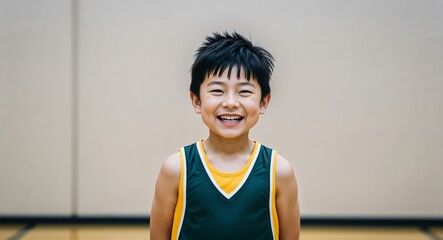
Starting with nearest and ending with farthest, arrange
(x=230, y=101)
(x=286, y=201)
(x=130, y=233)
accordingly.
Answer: (x=230, y=101), (x=286, y=201), (x=130, y=233)

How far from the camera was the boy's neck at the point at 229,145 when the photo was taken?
1803 millimetres

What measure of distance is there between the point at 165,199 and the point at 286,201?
0.39m

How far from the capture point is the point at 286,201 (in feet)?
5.87

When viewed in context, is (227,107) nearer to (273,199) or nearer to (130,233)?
(273,199)

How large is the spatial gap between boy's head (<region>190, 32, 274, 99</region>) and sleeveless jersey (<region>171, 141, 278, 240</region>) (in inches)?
10.1

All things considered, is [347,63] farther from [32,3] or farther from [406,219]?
[32,3]

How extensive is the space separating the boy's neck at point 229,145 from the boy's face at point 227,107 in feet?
0.22

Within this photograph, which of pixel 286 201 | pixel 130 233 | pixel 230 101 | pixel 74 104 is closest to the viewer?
pixel 230 101

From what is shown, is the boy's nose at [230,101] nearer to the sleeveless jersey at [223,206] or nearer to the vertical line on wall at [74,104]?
the sleeveless jersey at [223,206]

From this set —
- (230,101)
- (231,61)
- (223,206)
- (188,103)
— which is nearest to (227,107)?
(230,101)

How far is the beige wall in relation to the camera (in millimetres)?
4406

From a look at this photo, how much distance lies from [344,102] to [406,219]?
1.09m

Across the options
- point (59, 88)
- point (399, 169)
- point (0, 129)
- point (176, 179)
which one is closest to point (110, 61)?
point (59, 88)

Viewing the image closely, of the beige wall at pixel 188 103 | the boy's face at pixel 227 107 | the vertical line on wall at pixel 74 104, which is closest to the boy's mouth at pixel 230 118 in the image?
the boy's face at pixel 227 107
